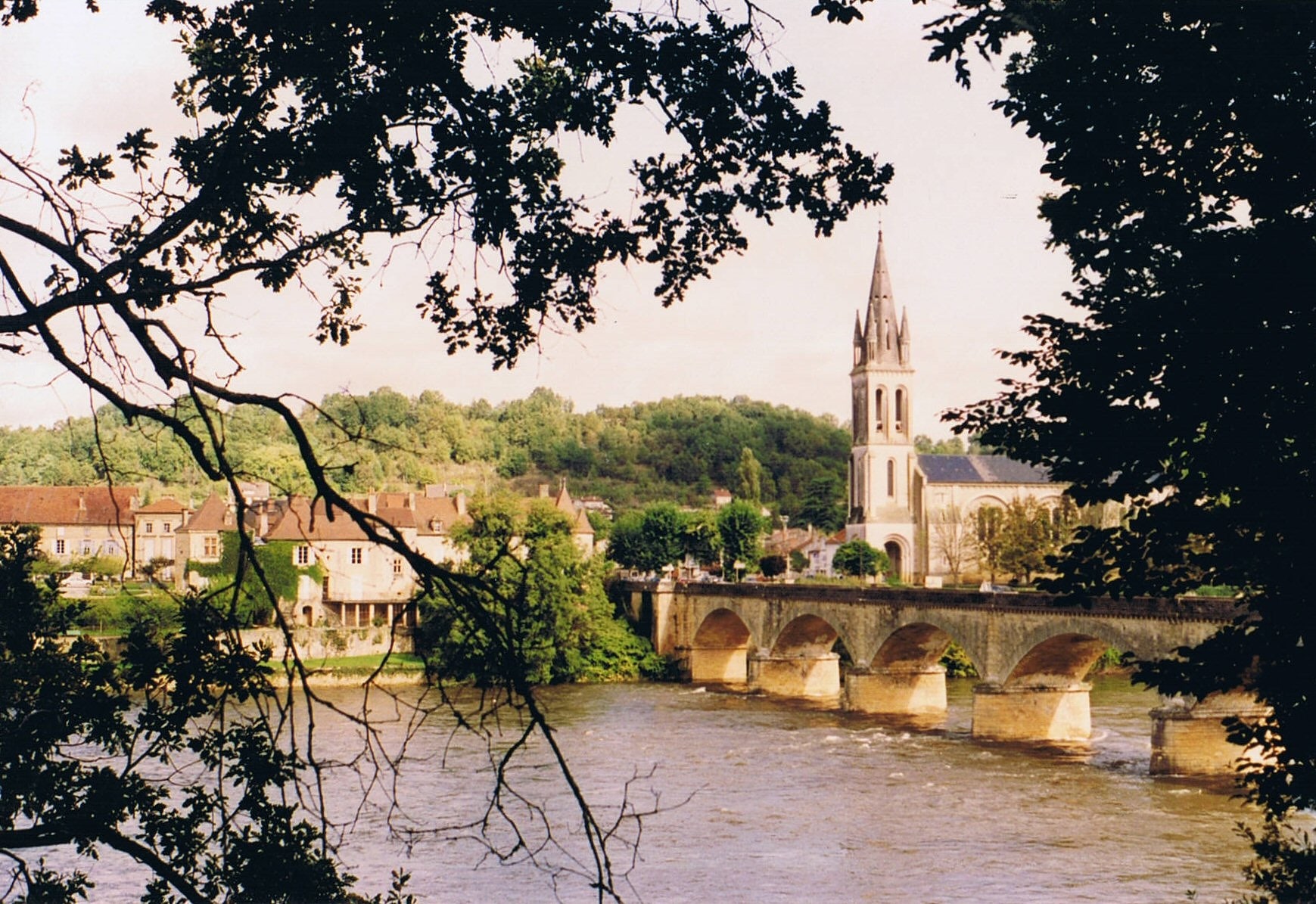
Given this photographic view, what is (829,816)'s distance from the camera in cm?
2498

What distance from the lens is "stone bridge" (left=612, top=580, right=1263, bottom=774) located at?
2964cm

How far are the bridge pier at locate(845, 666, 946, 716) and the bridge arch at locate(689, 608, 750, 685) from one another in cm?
1204

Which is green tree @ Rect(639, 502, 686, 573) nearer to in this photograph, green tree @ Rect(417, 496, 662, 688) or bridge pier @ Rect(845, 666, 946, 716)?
green tree @ Rect(417, 496, 662, 688)

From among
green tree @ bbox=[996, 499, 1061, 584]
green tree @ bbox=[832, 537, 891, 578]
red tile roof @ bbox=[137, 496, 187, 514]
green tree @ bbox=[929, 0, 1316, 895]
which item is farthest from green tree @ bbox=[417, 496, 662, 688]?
green tree @ bbox=[929, 0, 1316, 895]

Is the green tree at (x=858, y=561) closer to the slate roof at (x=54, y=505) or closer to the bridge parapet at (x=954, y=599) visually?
the bridge parapet at (x=954, y=599)

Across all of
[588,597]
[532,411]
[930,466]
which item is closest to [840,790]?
[588,597]

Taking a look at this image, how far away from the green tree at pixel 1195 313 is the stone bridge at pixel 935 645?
14.8 meters

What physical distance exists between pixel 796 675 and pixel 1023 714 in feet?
46.6

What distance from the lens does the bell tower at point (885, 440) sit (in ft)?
267

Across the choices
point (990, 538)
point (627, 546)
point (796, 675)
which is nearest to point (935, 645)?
point (796, 675)

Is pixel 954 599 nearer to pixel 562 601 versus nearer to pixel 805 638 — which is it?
pixel 805 638

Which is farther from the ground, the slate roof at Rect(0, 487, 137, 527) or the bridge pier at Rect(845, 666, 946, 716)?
the slate roof at Rect(0, 487, 137, 527)

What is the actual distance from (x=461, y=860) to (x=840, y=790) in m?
9.02

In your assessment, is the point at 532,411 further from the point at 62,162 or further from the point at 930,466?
the point at 62,162
